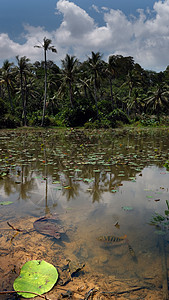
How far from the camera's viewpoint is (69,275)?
171 cm

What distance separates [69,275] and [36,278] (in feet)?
0.90

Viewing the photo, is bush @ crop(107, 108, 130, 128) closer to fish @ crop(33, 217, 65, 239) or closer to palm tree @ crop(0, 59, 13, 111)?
palm tree @ crop(0, 59, 13, 111)

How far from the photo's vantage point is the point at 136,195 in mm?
3420

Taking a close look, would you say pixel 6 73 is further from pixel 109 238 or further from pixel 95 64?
pixel 109 238

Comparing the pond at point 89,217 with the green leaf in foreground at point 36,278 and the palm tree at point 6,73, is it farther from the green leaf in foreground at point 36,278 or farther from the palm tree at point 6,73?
the palm tree at point 6,73

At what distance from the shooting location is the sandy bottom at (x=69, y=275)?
1.54 metres

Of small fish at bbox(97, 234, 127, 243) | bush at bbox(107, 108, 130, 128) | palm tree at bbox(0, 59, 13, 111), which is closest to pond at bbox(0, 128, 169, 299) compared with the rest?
small fish at bbox(97, 234, 127, 243)

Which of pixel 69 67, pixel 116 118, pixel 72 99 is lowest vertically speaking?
pixel 116 118

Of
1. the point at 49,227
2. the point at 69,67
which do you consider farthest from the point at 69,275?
the point at 69,67

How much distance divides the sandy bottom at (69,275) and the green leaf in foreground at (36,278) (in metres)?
0.05

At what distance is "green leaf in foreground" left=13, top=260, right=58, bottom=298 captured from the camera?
1.53 meters

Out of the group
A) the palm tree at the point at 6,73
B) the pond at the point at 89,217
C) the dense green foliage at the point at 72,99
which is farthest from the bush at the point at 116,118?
the pond at the point at 89,217

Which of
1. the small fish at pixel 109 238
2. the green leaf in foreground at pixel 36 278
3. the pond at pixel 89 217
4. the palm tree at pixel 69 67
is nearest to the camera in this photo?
the green leaf in foreground at pixel 36 278

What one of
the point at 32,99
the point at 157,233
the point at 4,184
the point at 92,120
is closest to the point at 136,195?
the point at 157,233
